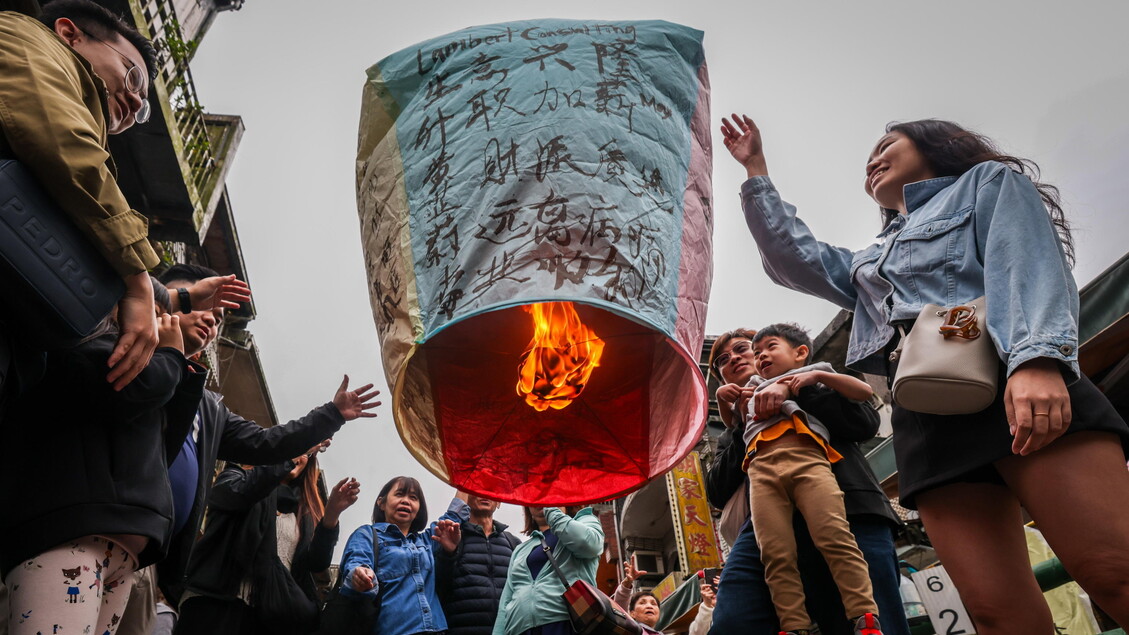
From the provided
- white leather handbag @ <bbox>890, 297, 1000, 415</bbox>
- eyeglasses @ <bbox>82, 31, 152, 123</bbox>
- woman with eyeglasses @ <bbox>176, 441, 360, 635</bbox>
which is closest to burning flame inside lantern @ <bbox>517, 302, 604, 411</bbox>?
white leather handbag @ <bbox>890, 297, 1000, 415</bbox>

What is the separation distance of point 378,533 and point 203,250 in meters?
11.6

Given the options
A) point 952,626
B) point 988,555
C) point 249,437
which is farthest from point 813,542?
point 952,626

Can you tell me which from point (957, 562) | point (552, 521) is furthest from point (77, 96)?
point (552, 521)

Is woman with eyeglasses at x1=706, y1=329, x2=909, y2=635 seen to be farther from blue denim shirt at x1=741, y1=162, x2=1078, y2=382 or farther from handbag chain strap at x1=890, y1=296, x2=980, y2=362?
handbag chain strap at x1=890, y1=296, x2=980, y2=362

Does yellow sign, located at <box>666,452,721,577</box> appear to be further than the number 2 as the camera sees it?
Yes

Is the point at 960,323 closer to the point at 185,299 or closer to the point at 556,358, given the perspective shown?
the point at 556,358

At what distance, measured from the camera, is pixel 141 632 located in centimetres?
223

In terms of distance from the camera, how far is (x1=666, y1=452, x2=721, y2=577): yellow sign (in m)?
12.7

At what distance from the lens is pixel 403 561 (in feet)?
12.4

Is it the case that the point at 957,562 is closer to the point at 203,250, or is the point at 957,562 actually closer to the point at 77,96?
the point at 77,96

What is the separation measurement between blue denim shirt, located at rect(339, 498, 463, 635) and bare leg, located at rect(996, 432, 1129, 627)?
2.78 metres

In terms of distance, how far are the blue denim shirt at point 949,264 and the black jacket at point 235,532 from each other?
→ 2.46m

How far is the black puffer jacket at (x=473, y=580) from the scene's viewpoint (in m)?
3.76

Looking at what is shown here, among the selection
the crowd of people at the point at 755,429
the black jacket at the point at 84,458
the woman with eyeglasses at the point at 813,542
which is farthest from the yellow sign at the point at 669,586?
the black jacket at the point at 84,458
